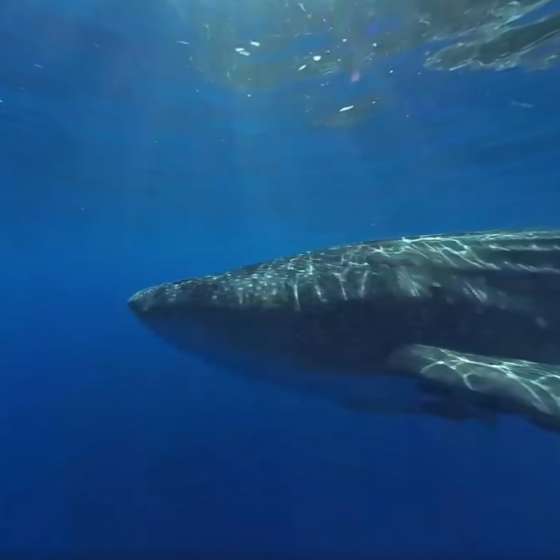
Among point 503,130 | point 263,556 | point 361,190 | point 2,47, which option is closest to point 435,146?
point 503,130

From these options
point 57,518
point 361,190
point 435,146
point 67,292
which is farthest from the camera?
point 361,190

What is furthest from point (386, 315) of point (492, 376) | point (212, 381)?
point (212, 381)

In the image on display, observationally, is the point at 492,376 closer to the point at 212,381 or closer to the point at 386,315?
the point at 386,315

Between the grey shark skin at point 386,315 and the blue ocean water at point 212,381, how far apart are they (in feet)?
3.39

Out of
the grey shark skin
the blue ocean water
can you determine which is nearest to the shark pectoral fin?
the grey shark skin

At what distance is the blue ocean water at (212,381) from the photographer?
6.43 m

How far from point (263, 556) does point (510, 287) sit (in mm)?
3916

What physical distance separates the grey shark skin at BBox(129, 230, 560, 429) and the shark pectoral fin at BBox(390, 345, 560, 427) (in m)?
0.08

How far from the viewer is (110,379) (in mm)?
11422

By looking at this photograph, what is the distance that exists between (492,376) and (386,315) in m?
1.36

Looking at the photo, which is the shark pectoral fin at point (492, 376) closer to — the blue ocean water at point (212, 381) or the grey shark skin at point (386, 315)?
the grey shark skin at point (386, 315)

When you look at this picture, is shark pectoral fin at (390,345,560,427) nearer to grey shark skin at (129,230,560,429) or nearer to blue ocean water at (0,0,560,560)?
grey shark skin at (129,230,560,429)

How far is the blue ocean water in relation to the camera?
643 cm

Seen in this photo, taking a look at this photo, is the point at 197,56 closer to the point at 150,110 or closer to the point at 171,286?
the point at 150,110
